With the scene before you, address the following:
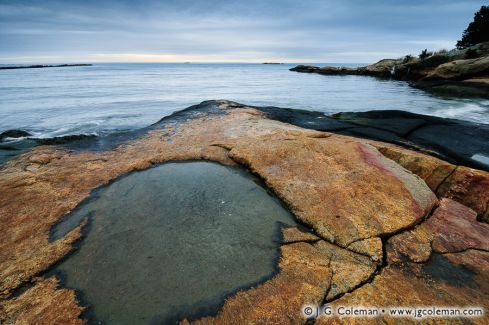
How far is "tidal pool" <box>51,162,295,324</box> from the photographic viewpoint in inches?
97.5

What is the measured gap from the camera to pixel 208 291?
2.56 metres

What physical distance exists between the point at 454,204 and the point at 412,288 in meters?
2.25

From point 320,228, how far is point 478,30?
50590mm

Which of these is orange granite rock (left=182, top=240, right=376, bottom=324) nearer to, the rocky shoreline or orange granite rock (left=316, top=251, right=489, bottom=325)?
orange granite rock (left=316, top=251, right=489, bottom=325)

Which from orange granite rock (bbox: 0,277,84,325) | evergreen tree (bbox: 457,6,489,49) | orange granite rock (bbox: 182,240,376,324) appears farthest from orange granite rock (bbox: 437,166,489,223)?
evergreen tree (bbox: 457,6,489,49)

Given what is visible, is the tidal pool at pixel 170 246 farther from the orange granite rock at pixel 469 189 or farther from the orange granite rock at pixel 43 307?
the orange granite rock at pixel 469 189

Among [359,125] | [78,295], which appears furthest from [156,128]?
[359,125]

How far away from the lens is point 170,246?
3.16 metres

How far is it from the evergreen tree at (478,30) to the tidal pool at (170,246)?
49202 millimetres

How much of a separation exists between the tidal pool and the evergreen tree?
49.2 metres

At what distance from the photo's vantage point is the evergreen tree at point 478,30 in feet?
120

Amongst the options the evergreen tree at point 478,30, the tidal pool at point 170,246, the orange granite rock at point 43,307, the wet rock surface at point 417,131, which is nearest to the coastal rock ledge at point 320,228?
the orange granite rock at point 43,307

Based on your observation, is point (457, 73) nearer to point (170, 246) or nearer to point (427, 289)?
point (427, 289)

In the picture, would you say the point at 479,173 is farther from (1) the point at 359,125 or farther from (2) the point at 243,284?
(1) the point at 359,125
